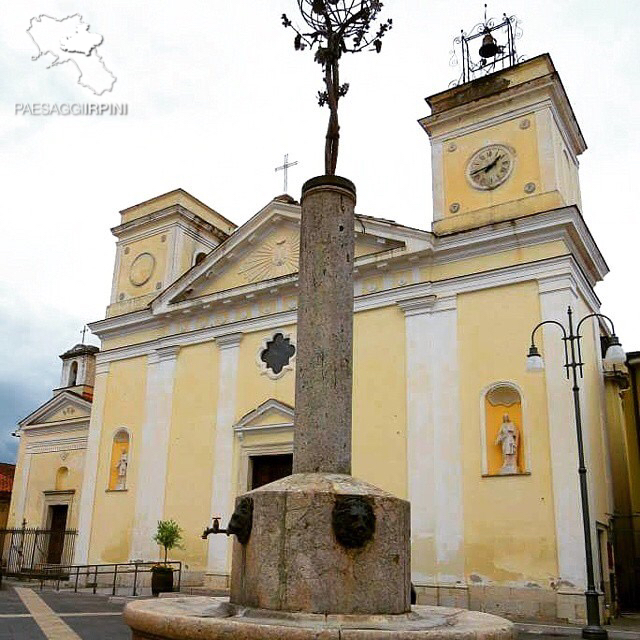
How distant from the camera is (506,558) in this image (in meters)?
13.8

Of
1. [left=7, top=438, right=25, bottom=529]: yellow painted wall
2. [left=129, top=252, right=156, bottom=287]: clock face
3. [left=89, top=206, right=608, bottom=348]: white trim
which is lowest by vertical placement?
[left=7, top=438, right=25, bottom=529]: yellow painted wall

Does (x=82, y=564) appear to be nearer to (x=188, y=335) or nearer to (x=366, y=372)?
(x=188, y=335)

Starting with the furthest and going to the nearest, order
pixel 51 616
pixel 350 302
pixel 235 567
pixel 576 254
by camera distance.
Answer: pixel 576 254 < pixel 51 616 < pixel 350 302 < pixel 235 567

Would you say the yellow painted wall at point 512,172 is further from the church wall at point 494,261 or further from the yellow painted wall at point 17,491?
the yellow painted wall at point 17,491

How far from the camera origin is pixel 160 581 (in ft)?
54.5

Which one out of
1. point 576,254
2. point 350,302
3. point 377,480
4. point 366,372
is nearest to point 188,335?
point 366,372

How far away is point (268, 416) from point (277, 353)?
160cm

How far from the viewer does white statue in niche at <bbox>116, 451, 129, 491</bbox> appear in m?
20.3

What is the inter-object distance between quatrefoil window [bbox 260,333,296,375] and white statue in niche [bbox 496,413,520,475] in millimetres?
5779

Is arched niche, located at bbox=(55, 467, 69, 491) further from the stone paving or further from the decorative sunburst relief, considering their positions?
the decorative sunburst relief

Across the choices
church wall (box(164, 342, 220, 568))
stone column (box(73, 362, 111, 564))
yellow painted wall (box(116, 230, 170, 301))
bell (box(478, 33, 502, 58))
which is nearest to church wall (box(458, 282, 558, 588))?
church wall (box(164, 342, 220, 568))

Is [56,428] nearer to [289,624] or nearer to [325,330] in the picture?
[325,330]

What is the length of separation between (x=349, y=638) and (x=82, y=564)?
59.4ft

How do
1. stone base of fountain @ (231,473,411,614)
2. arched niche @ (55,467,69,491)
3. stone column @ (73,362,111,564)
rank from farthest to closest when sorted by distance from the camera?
arched niche @ (55,467,69,491), stone column @ (73,362,111,564), stone base of fountain @ (231,473,411,614)
